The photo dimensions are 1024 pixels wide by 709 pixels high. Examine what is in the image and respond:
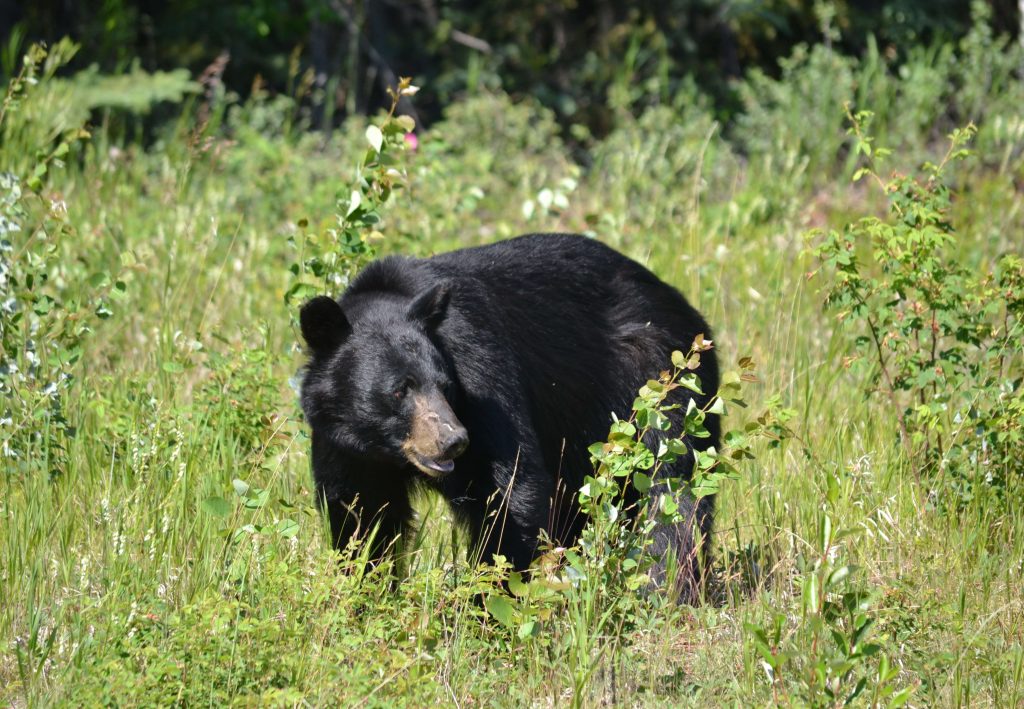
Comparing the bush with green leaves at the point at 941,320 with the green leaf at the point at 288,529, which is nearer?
the green leaf at the point at 288,529

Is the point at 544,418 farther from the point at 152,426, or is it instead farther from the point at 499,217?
the point at 499,217

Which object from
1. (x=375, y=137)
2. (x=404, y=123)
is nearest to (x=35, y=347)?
(x=375, y=137)

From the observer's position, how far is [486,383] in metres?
3.66

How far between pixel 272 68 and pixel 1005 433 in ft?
29.5

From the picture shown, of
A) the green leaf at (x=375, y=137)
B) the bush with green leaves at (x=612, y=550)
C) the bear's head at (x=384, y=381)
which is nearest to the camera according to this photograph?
the bush with green leaves at (x=612, y=550)

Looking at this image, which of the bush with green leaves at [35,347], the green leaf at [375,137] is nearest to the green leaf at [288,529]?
the bush with green leaves at [35,347]

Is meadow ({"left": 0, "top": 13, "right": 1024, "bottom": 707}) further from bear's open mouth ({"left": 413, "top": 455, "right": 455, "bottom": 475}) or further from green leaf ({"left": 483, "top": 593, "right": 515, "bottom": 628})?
bear's open mouth ({"left": 413, "top": 455, "right": 455, "bottom": 475})

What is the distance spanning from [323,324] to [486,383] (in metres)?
0.52

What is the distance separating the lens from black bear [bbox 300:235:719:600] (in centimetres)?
356

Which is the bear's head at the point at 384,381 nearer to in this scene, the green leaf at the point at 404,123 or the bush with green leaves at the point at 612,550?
the bush with green leaves at the point at 612,550

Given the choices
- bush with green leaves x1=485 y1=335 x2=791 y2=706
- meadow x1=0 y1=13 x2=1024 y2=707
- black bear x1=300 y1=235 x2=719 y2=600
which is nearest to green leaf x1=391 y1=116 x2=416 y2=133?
meadow x1=0 y1=13 x2=1024 y2=707

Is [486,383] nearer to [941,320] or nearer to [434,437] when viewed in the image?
[434,437]

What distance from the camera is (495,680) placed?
314cm

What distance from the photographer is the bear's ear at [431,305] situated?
357 cm
